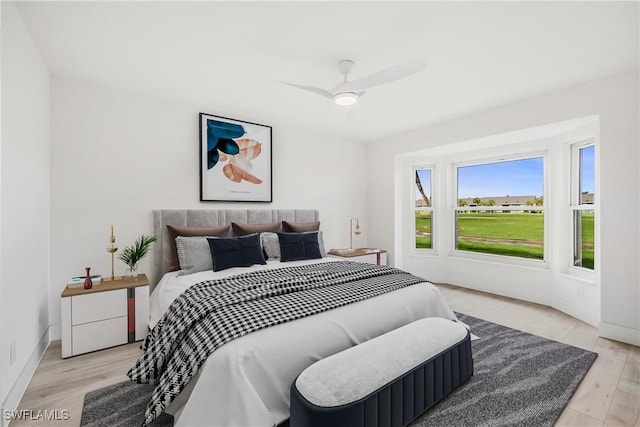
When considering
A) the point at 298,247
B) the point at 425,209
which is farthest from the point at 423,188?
the point at 298,247

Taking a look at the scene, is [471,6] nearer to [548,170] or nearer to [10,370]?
[548,170]

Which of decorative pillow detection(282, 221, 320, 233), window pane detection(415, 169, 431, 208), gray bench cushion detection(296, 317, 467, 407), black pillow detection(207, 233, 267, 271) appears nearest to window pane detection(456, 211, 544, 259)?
window pane detection(415, 169, 431, 208)

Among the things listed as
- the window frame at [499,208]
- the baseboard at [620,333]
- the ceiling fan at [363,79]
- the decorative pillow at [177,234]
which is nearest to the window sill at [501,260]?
the window frame at [499,208]

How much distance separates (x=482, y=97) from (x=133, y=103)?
12.1 feet

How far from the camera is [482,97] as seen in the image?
3307mm

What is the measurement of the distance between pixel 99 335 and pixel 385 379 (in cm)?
245

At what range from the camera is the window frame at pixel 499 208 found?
397 centimetres

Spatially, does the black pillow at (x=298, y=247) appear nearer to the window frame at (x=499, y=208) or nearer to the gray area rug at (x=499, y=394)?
the gray area rug at (x=499, y=394)

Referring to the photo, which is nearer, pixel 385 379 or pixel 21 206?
pixel 385 379

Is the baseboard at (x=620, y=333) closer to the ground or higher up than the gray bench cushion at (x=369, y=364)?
closer to the ground

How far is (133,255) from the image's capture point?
294 cm

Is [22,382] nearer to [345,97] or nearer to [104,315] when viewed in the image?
[104,315]

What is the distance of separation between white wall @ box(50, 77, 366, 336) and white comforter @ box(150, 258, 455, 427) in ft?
6.80

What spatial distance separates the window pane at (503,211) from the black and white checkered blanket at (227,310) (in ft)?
8.39
